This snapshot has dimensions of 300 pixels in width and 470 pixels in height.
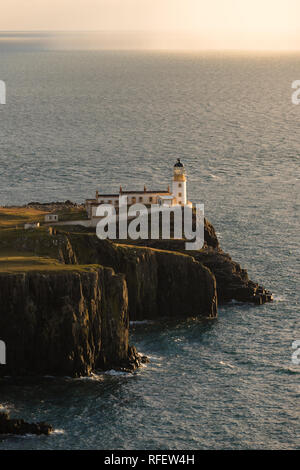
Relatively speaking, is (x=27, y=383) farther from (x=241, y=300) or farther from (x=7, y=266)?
(x=241, y=300)

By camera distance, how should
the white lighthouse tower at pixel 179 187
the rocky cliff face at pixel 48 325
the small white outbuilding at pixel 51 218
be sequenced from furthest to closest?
the white lighthouse tower at pixel 179 187, the small white outbuilding at pixel 51 218, the rocky cliff face at pixel 48 325

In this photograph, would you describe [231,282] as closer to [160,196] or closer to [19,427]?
[160,196]

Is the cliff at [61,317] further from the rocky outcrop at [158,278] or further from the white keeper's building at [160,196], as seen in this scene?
the white keeper's building at [160,196]

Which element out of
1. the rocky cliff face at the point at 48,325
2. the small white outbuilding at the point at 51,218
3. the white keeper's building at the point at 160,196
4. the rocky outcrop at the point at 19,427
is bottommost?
the rocky outcrop at the point at 19,427

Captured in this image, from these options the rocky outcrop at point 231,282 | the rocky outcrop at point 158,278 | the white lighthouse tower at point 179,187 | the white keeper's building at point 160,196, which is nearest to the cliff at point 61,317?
the rocky outcrop at point 158,278

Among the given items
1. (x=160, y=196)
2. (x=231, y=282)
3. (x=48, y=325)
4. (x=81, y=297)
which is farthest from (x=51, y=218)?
(x=48, y=325)

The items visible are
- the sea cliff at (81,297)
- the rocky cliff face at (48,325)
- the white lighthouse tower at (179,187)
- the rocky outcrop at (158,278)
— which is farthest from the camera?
the white lighthouse tower at (179,187)

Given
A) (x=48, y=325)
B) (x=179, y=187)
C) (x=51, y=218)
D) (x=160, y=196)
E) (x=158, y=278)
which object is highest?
(x=179, y=187)
